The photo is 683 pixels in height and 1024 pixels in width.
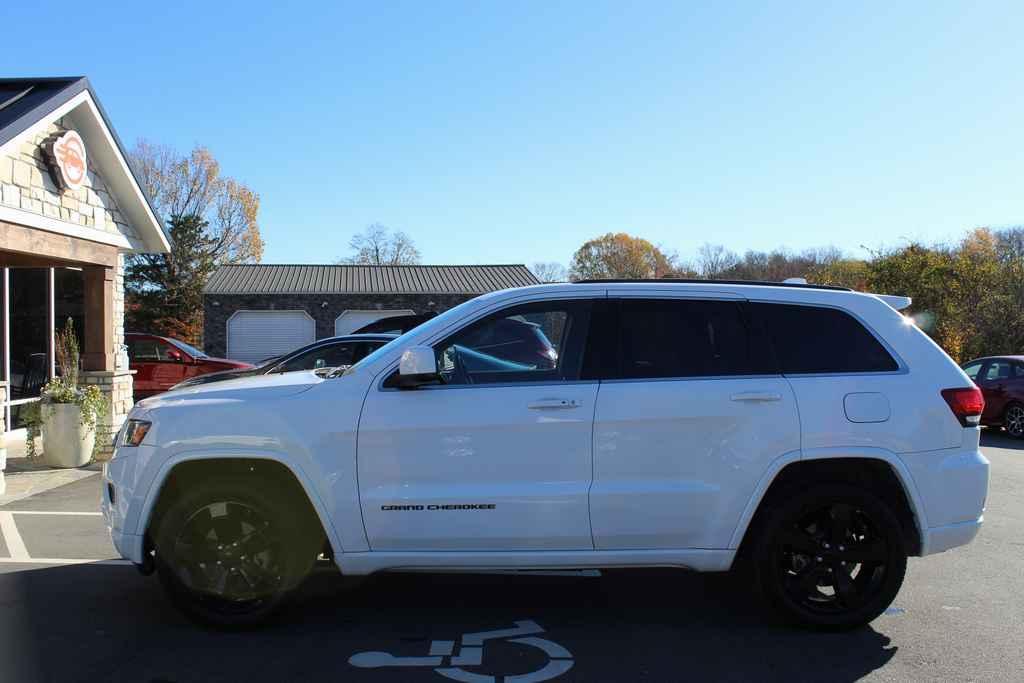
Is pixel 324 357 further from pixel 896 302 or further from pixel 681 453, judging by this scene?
pixel 896 302

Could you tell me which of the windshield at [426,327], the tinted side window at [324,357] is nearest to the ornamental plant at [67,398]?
the tinted side window at [324,357]

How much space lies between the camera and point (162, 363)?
1670 centimetres

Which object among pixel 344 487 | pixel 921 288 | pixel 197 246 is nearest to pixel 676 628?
pixel 344 487

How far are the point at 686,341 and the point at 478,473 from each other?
1.38 meters

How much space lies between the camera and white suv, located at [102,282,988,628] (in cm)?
441

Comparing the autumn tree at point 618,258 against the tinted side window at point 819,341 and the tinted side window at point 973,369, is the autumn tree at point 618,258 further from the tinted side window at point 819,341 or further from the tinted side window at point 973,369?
the tinted side window at point 819,341

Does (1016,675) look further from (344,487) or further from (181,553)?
(181,553)

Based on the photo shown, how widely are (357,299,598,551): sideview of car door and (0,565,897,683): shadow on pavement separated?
61 centimetres

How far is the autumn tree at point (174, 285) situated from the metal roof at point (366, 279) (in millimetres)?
14980

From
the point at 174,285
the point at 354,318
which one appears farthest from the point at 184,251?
the point at 354,318

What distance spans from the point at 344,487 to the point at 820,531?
2630 millimetres

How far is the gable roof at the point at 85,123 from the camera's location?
9.96 m

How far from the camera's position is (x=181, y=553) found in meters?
4.54

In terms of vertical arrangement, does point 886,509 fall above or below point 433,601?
above
